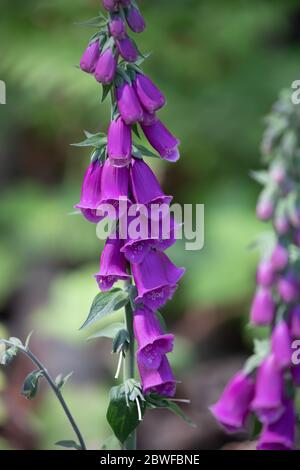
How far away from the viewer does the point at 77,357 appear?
534 cm

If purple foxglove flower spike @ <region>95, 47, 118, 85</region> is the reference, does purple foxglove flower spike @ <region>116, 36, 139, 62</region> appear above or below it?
above

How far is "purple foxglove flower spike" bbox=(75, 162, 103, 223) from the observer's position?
224 centimetres

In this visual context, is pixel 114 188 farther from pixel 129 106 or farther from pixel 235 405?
pixel 235 405

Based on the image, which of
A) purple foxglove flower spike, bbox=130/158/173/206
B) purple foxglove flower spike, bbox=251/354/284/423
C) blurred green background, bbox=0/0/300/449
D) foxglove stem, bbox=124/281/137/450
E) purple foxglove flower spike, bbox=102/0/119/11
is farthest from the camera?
blurred green background, bbox=0/0/300/449

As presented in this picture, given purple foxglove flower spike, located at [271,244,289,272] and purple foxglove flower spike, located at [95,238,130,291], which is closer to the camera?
purple foxglove flower spike, located at [95,238,130,291]

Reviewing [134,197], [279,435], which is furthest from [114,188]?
[279,435]

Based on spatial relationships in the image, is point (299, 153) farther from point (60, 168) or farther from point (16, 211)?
point (60, 168)

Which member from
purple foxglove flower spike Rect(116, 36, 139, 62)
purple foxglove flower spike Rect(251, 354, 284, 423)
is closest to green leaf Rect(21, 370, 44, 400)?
purple foxglove flower spike Rect(251, 354, 284, 423)

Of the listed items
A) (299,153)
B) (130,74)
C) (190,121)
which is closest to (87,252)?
(190,121)

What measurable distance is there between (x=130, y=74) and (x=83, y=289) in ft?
10.4

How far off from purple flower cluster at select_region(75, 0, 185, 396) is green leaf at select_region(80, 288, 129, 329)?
41 millimetres

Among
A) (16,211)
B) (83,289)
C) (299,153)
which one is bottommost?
(299,153)

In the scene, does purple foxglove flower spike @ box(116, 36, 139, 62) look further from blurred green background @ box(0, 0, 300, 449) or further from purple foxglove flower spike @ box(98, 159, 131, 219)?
blurred green background @ box(0, 0, 300, 449)

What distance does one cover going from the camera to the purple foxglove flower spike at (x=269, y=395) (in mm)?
2482
